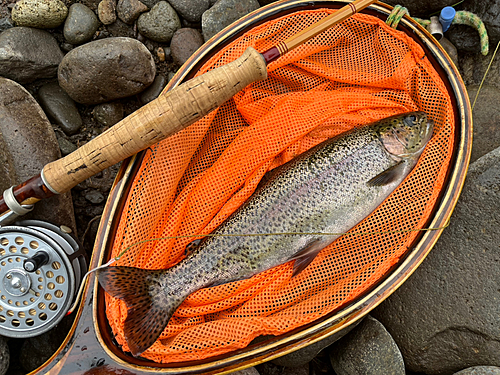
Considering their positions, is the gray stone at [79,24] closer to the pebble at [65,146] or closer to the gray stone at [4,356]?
the pebble at [65,146]

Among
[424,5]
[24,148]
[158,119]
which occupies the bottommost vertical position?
[24,148]

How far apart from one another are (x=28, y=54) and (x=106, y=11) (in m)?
0.66

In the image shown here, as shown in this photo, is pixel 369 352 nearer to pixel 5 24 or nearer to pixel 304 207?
pixel 304 207

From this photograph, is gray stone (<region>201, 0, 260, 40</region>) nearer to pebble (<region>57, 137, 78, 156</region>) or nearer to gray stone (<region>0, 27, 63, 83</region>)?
gray stone (<region>0, 27, 63, 83</region>)

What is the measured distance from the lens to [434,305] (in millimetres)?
2549

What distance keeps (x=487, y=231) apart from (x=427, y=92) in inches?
36.7

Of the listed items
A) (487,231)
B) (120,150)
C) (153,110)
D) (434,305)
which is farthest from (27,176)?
(487,231)

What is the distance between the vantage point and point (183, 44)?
2.99 m

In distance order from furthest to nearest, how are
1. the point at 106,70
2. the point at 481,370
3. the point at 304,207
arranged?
the point at 106,70 → the point at 481,370 → the point at 304,207

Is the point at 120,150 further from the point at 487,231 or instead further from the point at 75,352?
the point at 487,231

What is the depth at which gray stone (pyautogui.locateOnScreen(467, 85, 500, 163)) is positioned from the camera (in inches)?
107

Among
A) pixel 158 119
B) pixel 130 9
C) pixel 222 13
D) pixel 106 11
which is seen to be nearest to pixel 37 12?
pixel 106 11

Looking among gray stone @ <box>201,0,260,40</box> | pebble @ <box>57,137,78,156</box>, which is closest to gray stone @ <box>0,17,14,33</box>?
pebble @ <box>57,137,78,156</box>

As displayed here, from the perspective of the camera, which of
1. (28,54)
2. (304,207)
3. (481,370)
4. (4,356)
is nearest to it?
(304,207)
